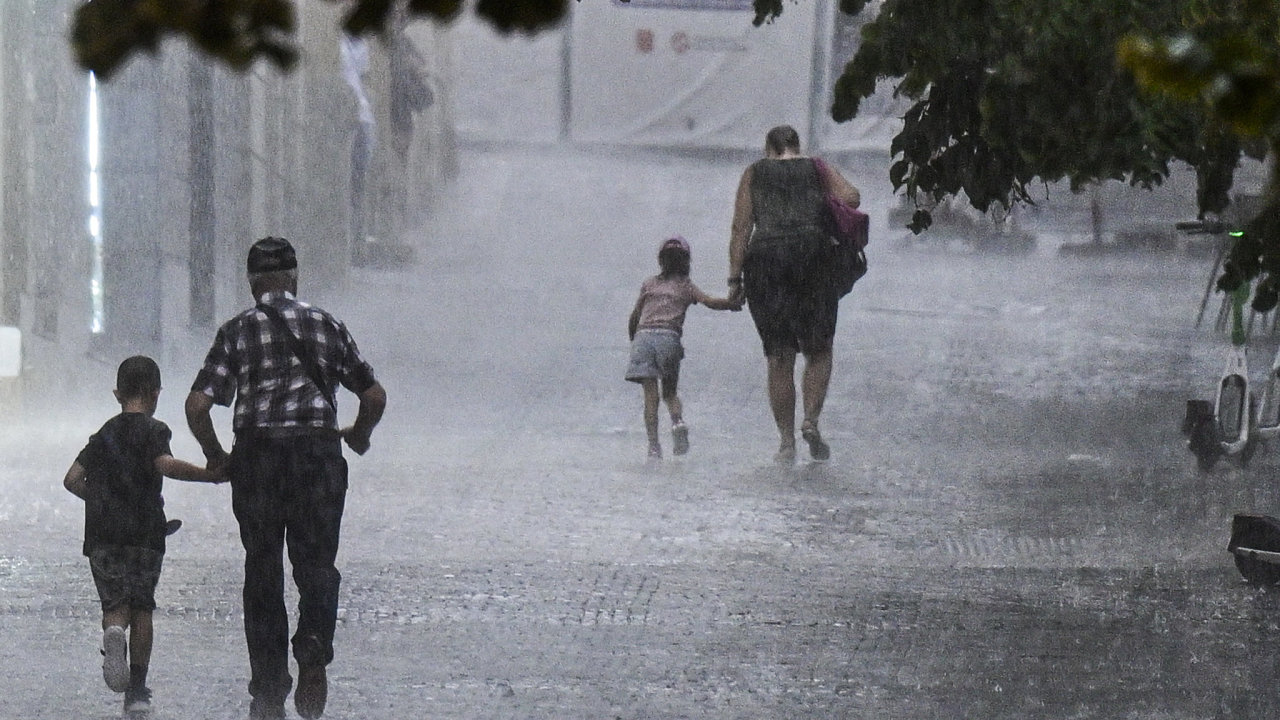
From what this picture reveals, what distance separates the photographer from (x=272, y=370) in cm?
608

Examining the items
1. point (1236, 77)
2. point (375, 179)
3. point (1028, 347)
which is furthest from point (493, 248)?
point (1236, 77)

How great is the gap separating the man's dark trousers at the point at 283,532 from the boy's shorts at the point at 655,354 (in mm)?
5220

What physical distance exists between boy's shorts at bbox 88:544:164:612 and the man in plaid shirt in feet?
0.88

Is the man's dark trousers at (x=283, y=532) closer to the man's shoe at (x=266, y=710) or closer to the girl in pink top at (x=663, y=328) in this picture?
the man's shoe at (x=266, y=710)

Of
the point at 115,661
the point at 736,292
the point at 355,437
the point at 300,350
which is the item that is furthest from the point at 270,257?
the point at 736,292

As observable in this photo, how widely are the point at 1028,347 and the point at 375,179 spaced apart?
27.0ft

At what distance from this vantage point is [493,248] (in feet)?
75.3

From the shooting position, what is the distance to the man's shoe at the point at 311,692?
5.93 meters

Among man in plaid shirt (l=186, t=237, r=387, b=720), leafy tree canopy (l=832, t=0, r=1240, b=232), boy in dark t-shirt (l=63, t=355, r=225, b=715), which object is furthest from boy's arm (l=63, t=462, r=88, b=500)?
leafy tree canopy (l=832, t=0, r=1240, b=232)

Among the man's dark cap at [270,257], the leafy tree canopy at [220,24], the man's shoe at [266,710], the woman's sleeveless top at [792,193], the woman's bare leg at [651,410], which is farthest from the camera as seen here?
the woman's bare leg at [651,410]

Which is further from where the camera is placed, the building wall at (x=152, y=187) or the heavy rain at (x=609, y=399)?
the building wall at (x=152, y=187)

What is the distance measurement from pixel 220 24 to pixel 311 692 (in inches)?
158

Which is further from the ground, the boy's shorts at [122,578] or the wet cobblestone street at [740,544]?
the boy's shorts at [122,578]

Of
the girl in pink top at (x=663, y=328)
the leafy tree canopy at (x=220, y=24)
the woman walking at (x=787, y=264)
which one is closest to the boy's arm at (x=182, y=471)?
the leafy tree canopy at (x=220, y=24)
